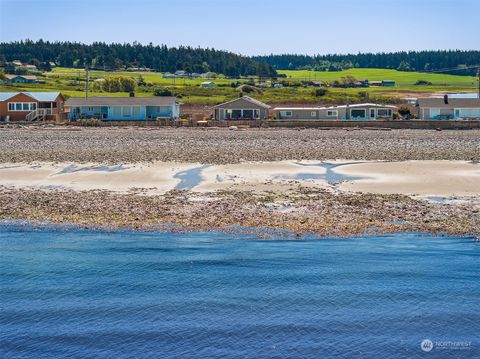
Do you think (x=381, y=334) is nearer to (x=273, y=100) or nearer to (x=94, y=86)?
(x=273, y=100)

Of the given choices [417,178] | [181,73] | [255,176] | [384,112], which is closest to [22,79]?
[181,73]

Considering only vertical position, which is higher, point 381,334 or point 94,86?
point 94,86

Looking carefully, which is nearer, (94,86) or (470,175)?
(470,175)

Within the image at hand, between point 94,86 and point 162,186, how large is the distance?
332ft

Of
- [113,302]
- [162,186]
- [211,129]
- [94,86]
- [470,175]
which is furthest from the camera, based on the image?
[94,86]

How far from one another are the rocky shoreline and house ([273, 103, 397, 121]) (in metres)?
54.3

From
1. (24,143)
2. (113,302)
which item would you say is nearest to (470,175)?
(113,302)

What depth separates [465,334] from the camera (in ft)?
39.8

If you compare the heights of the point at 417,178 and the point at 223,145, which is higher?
the point at 223,145

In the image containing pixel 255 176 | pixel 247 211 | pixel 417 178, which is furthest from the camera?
pixel 255 176

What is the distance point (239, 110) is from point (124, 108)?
13.0m

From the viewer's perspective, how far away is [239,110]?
79375mm

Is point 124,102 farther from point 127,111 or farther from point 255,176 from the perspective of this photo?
point 255,176

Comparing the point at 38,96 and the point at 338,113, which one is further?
the point at 338,113
